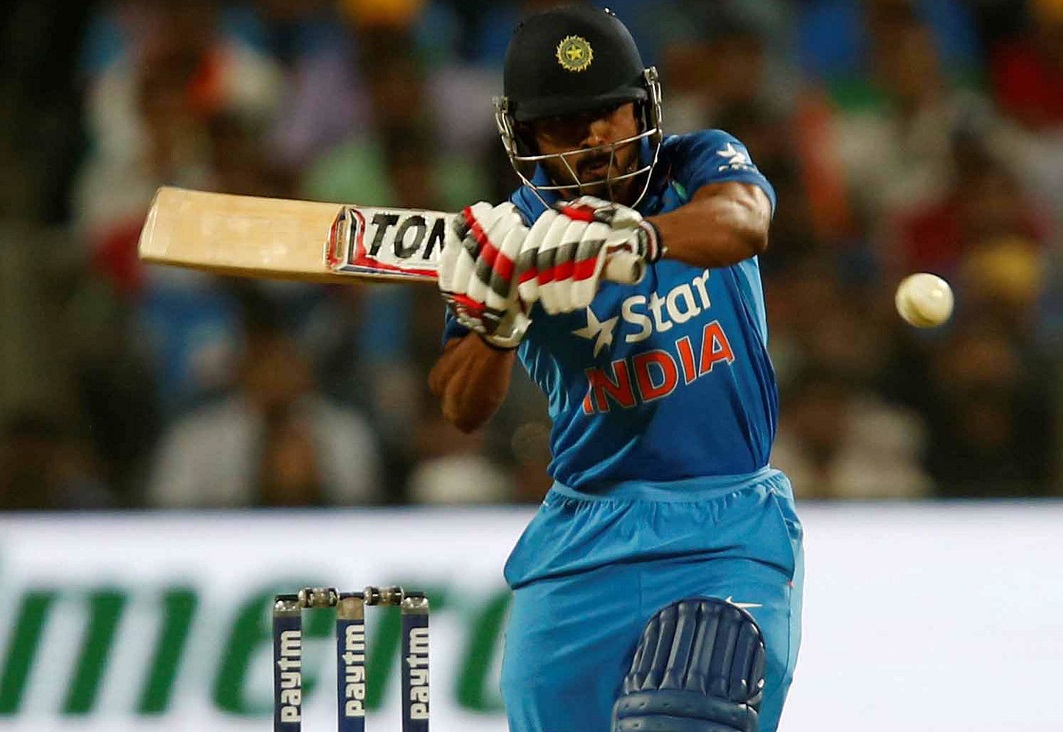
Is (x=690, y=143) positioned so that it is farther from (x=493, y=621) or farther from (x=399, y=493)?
(x=399, y=493)

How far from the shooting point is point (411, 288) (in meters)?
5.40

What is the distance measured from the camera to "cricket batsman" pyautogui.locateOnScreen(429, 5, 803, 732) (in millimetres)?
2658

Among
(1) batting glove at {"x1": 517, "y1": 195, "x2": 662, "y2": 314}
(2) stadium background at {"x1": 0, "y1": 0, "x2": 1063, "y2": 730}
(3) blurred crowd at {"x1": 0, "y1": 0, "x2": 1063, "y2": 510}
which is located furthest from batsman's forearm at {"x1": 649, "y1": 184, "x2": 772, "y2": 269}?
(3) blurred crowd at {"x1": 0, "y1": 0, "x2": 1063, "y2": 510}

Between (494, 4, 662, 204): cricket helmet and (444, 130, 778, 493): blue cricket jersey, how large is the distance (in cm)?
11

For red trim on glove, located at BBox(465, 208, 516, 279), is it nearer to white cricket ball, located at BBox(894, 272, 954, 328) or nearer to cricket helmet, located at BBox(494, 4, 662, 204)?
cricket helmet, located at BBox(494, 4, 662, 204)

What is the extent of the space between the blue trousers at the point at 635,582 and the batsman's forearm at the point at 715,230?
17.9 inches

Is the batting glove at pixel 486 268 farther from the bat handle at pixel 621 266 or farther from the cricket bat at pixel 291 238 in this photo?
the cricket bat at pixel 291 238

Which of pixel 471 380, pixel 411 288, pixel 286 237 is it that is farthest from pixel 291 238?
pixel 411 288

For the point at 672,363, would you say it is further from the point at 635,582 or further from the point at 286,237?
the point at 286,237

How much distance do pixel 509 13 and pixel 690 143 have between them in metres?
3.49

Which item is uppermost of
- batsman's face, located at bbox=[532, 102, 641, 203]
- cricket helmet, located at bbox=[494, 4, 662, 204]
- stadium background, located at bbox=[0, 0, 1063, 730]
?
stadium background, located at bbox=[0, 0, 1063, 730]

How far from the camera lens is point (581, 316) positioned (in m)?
2.75

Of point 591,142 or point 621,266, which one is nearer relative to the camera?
point 621,266

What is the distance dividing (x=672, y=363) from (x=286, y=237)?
74 centimetres
